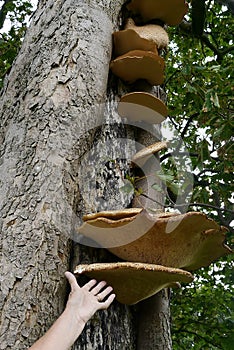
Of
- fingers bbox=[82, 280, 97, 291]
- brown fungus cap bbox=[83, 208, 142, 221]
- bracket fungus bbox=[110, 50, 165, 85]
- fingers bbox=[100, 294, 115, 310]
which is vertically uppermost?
bracket fungus bbox=[110, 50, 165, 85]

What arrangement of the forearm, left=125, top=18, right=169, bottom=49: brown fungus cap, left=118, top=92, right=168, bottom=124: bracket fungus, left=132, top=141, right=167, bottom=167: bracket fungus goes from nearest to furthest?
1. the forearm
2. left=132, top=141, right=167, bottom=167: bracket fungus
3. left=118, top=92, right=168, bottom=124: bracket fungus
4. left=125, top=18, right=169, bottom=49: brown fungus cap

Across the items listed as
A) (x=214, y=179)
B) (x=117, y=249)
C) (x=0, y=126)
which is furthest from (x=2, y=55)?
(x=117, y=249)

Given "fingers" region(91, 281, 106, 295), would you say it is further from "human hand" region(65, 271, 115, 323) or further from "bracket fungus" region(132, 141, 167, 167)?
"bracket fungus" region(132, 141, 167, 167)

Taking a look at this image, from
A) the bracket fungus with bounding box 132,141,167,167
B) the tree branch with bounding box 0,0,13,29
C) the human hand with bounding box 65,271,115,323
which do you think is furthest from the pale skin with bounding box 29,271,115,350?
the tree branch with bounding box 0,0,13,29

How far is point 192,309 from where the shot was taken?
5184 millimetres

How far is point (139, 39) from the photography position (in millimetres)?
2791

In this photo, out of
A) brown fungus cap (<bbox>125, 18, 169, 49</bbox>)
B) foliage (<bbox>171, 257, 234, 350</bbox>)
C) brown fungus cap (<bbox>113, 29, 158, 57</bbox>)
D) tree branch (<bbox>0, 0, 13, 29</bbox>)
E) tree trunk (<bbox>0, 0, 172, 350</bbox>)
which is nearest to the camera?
tree trunk (<bbox>0, 0, 172, 350</bbox>)

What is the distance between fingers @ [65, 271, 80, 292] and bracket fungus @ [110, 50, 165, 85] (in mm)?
1414

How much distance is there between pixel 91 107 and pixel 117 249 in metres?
0.75

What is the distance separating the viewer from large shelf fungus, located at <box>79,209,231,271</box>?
1.76 meters

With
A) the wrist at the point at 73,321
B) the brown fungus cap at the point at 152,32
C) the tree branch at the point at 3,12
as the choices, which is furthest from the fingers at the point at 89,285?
the tree branch at the point at 3,12

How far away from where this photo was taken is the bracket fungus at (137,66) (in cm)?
267

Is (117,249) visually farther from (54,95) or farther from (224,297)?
(224,297)

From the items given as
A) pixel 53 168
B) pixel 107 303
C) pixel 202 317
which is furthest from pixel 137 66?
pixel 202 317
